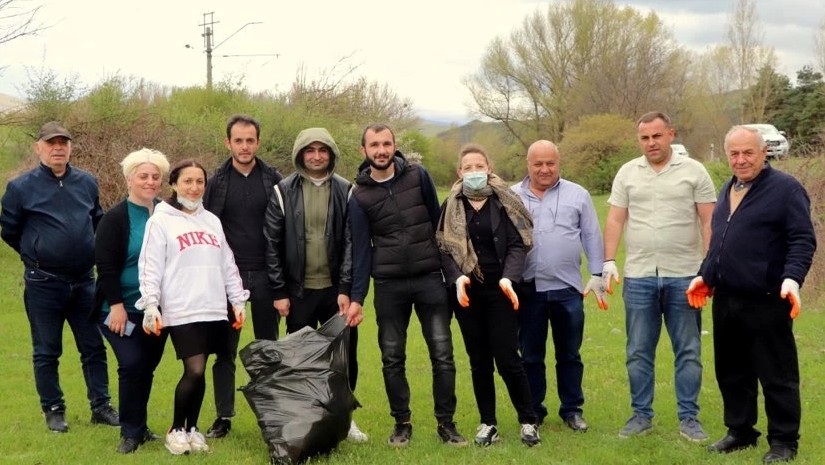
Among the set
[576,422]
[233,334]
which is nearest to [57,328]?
[233,334]

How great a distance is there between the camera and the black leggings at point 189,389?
497cm

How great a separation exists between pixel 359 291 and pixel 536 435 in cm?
150

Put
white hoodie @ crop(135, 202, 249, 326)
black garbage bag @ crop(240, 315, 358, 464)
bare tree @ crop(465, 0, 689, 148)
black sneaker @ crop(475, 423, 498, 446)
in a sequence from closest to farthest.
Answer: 1. black garbage bag @ crop(240, 315, 358, 464)
2. white hoodie @ crop(135, 202, 249, 326)
3. black sneaker @ crop(475, 423, 498, 446)
4. bare tree @ crop(465, 0, 689, 148)

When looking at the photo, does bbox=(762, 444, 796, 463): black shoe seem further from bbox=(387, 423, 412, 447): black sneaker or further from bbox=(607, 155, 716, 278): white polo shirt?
bbox=(387, 423, 412, 447): black sneaker

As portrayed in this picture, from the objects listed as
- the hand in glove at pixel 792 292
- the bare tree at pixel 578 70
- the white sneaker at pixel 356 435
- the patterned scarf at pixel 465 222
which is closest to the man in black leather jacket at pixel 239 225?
the white sneaker at pixel 356 435

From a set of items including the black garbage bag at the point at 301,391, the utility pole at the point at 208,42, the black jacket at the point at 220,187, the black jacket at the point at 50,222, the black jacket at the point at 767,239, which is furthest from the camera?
the utility pole at the point at 208,42

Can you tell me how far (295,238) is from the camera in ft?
17.6

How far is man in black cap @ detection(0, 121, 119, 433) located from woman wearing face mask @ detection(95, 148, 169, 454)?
0.64 meters

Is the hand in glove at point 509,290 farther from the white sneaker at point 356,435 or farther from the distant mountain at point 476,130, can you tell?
the distant mountain at point 476,130

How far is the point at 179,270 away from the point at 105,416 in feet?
5.57

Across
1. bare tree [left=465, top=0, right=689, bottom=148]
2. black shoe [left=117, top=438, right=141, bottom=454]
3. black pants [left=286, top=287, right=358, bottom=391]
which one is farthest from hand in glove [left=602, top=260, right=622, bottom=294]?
bare tree [left=465, top=0, right=689, bottom=148]

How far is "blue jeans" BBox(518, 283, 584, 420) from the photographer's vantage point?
5527 millimetres

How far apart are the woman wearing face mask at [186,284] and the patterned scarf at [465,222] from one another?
140cm

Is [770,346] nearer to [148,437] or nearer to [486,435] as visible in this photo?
[486,435]
